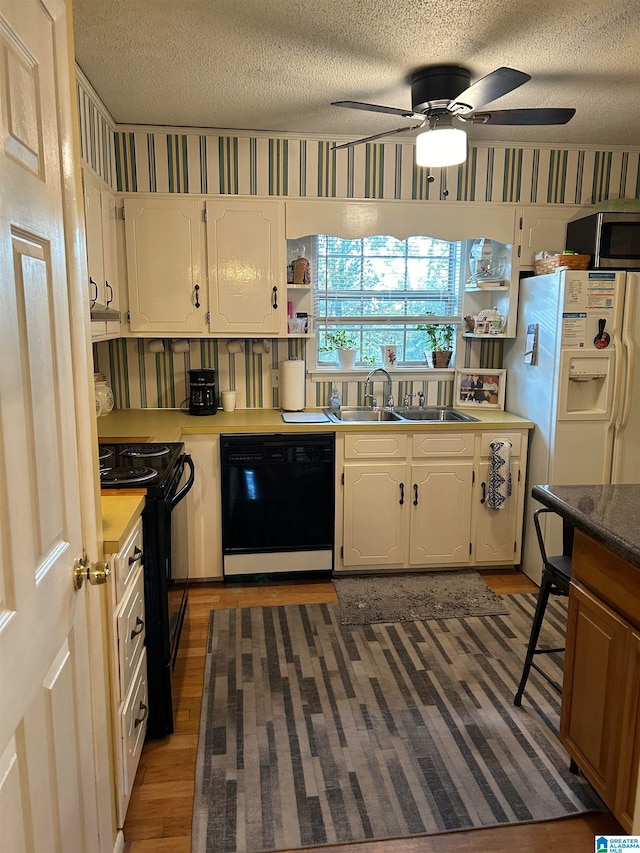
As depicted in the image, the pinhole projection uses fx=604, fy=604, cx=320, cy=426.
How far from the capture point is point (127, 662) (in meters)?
1.81

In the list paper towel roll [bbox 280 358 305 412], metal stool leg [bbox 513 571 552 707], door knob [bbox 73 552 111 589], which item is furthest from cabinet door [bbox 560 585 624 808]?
paper towel roll [bbox 280 358 305 412]

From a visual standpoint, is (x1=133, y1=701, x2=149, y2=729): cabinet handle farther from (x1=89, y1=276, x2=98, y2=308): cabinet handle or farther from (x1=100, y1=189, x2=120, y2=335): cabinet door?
(x1=100, y1=189, x2=120, y2=335): cabinet door

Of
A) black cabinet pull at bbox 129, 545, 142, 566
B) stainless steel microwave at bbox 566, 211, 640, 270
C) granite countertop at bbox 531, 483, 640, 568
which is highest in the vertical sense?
stainless steel microwave at bbox 566, 211, 640, 270

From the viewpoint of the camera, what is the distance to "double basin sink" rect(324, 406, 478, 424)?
3914 millimetres

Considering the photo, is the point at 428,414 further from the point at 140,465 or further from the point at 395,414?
the point at 140,465

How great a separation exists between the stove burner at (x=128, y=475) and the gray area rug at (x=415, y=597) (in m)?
1.39

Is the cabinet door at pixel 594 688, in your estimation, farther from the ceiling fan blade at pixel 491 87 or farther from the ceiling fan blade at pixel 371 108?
the ceiling fan blade at pixel 371 108

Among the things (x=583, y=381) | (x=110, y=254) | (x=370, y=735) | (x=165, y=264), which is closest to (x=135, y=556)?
(x=370, y=735)

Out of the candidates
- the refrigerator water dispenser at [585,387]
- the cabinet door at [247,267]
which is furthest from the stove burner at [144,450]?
the refrigerator water dispenser at [585,387]

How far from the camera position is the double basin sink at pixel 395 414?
3.91m

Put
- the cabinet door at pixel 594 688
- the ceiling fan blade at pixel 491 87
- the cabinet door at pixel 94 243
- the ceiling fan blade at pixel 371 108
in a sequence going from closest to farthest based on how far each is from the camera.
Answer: the cabinet door at pixel 594 688, the ceiling fan blade at pixel 491 87, the ceiling fan blade at pixel 371 108, the cabinet door at pixel 94 243

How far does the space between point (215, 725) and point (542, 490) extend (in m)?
1.49

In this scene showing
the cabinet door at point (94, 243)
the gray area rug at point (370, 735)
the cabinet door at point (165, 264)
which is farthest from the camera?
the cabinet door at point (165, 264)

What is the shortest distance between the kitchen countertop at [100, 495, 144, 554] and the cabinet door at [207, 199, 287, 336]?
1816 millimetres
